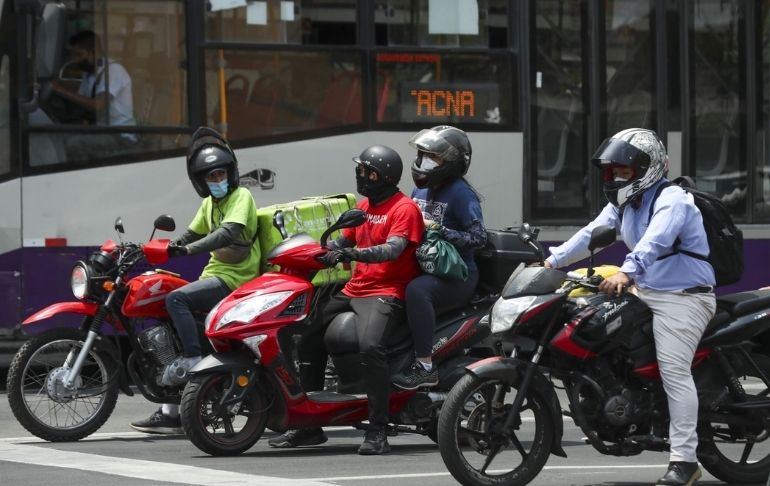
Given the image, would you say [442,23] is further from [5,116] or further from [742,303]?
[742,303]

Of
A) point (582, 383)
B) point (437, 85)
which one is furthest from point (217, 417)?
point (437, 85)

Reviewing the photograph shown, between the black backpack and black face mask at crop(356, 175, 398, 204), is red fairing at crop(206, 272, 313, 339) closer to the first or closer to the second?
black face mask at crop(356, 175, 398, 204)

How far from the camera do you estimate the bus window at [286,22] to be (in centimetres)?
1224

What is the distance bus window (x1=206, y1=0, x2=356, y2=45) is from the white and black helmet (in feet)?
16.8

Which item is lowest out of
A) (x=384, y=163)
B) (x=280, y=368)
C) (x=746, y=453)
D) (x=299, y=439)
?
(x=299, y=439)

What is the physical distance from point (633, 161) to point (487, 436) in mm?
1391

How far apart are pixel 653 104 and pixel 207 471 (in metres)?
6.15

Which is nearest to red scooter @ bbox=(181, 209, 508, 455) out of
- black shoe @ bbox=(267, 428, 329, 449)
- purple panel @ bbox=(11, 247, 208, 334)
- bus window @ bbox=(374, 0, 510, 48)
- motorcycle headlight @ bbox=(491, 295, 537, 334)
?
black shoe @ bbox=(267, 428, 329, 449)

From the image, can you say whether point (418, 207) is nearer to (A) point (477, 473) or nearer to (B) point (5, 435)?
(A) point (477, 473)

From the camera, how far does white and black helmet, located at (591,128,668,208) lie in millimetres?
7523

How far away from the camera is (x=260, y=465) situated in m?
8.62

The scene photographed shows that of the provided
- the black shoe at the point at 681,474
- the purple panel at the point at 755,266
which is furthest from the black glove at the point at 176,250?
the purple panel at the point at 755,266

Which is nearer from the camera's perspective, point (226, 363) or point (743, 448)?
point (743, 448)

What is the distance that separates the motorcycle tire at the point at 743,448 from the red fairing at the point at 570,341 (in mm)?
729
